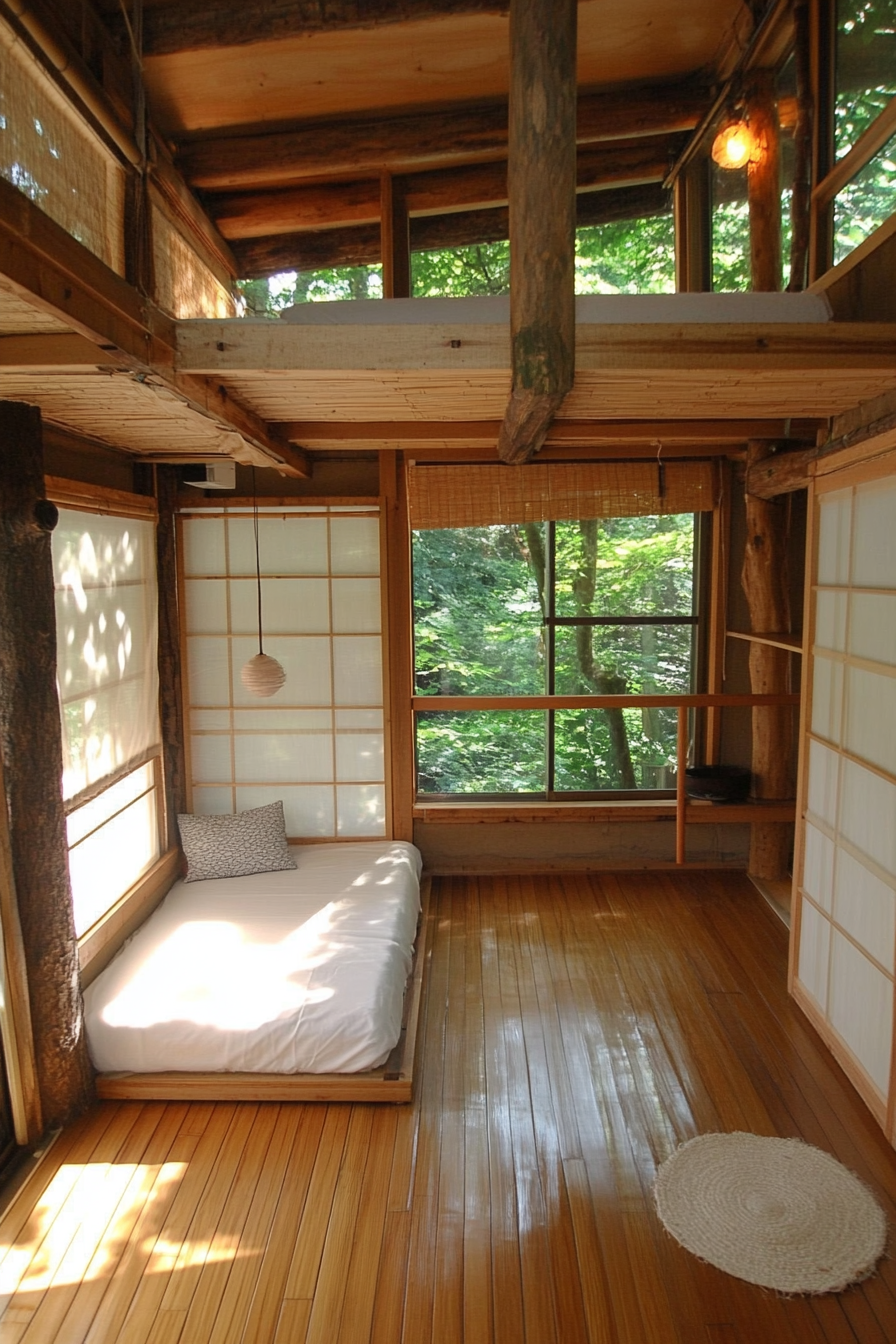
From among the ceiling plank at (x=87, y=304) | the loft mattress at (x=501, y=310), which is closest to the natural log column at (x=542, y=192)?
the loft mattress at (x=501, y=310)

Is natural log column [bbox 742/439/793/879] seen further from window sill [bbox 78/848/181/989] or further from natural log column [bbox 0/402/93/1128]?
natural log column [bbox 0/402/93/1128]

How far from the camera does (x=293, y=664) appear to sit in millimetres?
4918

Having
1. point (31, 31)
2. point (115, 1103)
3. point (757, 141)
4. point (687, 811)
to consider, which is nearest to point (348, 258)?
point (757, 141)

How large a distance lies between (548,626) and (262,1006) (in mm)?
2722

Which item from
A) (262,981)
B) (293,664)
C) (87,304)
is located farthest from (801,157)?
(262,981)

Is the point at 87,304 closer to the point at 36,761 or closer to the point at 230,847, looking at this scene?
the point at 36,761

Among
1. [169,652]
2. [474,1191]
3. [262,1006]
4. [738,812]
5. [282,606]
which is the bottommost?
[474,1191]

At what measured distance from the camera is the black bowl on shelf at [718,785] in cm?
481

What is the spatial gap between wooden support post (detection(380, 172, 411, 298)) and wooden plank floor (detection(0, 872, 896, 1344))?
348 centimetres

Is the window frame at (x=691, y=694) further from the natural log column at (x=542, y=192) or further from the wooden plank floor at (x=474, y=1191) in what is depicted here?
the natural log column at (x=542, y=192)

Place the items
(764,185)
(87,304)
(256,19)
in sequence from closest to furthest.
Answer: (87,304), (256,19), (764,185)

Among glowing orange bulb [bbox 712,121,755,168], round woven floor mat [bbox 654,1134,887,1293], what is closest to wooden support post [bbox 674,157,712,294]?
glowing orange bulb [bbox 712,121,755,168]

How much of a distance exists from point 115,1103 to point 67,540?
2211 millimetres

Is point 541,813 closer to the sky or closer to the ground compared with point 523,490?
closer to the ground
